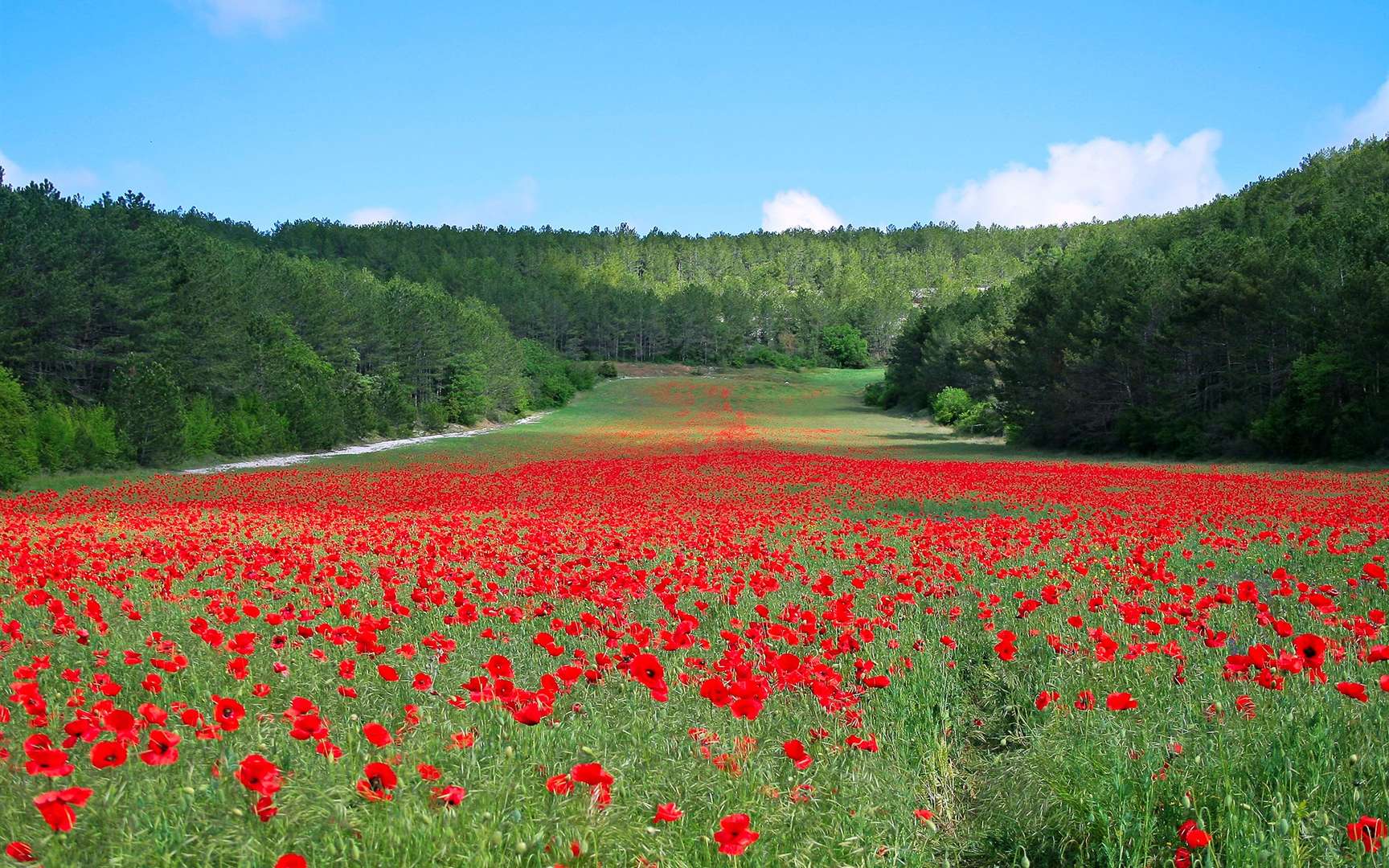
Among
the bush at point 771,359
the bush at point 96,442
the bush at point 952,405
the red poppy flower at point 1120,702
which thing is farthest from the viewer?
the bush at point 771,359

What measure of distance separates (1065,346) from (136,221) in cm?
5681

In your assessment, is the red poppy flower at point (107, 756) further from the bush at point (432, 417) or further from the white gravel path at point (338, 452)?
the bush at point (432, 417)

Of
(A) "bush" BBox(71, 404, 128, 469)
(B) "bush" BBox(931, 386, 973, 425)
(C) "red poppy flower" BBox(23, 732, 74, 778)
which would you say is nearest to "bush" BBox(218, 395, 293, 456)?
(A) "bush" BBox(71, 404, 128, 469)

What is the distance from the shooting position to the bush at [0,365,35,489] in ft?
92.2

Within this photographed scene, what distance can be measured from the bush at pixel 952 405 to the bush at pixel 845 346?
90.1 m

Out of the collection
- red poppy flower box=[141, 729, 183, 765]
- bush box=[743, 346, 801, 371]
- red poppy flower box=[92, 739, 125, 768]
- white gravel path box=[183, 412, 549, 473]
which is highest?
bush box=[743, 346, 801, 371]

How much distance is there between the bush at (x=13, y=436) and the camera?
2809cm

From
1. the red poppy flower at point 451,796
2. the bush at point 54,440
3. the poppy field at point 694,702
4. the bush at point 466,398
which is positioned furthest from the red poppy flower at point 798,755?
the bush at point 466,398

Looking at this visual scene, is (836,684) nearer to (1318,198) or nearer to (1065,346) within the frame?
(1065,346)

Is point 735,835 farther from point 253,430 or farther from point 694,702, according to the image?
point 253,430

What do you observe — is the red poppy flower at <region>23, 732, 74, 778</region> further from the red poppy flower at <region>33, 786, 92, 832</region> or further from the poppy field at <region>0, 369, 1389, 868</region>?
the red poppy flower at <region>33, 786, 92, 832</region>

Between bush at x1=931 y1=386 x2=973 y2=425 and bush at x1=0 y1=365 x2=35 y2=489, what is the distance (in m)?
61.3

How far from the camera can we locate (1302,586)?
6363mm

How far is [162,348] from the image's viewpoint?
49438mm
